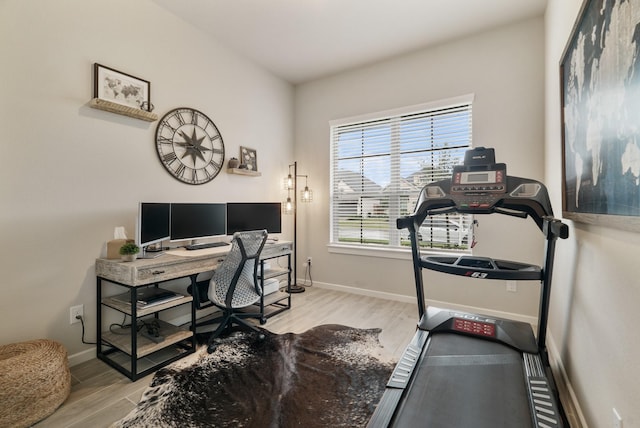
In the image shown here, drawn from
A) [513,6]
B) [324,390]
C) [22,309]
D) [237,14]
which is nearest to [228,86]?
[237,14]

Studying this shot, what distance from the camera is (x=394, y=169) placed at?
3793 millimetres

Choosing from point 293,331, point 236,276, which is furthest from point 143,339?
point 293,331

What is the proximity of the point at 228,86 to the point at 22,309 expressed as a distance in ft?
9.32

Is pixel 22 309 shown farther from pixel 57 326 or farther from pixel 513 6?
pixel 513 6

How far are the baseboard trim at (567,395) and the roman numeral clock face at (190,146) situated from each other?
11.2ft

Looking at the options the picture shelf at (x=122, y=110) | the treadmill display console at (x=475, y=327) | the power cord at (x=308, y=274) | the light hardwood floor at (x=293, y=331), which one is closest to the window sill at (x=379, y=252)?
the power cord at (x=308, y=274)

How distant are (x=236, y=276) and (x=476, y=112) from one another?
3.04 metres

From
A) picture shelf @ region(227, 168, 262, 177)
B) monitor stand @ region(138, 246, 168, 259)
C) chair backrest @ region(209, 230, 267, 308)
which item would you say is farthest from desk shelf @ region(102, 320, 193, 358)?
picture shelf @ region(227, 168, 262, 177)

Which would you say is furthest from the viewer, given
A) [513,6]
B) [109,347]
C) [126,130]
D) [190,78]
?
[190,78]

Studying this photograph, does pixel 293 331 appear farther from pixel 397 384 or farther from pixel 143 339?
pixel 397 384

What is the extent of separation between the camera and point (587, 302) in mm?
1488

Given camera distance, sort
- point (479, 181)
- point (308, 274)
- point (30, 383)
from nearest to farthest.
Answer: point (30, 383)
point (479, 181)
point (308, 274)

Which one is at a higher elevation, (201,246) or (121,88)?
(121,88)

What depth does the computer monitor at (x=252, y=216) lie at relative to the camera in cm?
327
